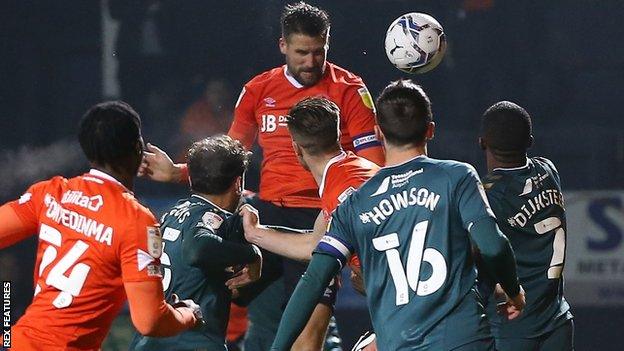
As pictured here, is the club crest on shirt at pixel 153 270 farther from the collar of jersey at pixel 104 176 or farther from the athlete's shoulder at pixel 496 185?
the athlete's shoulder at pixel 496 185

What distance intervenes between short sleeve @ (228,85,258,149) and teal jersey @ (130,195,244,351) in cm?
144

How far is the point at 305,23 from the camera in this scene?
643cm

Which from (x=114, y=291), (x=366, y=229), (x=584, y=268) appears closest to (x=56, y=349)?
(x=114, y=291)

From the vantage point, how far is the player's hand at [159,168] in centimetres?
644

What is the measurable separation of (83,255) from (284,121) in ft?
8.90

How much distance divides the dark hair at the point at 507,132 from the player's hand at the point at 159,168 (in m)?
1.72

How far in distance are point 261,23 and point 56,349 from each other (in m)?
4.87

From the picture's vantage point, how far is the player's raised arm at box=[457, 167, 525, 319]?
4.04 m

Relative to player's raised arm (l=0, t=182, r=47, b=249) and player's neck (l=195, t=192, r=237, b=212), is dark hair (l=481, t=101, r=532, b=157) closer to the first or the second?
player's neck (l=195, t=192, r=237, b=212)

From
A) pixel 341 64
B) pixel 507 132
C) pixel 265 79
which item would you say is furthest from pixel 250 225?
pixel 341 64

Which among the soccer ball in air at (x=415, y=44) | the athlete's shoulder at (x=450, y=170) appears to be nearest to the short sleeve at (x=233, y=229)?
the athlete's shoulder at (x=450, y=170)

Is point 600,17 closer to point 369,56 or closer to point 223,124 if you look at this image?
point 369,56

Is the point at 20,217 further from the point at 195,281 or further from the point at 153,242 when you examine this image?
the point at 195,281

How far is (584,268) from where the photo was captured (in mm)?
8500
